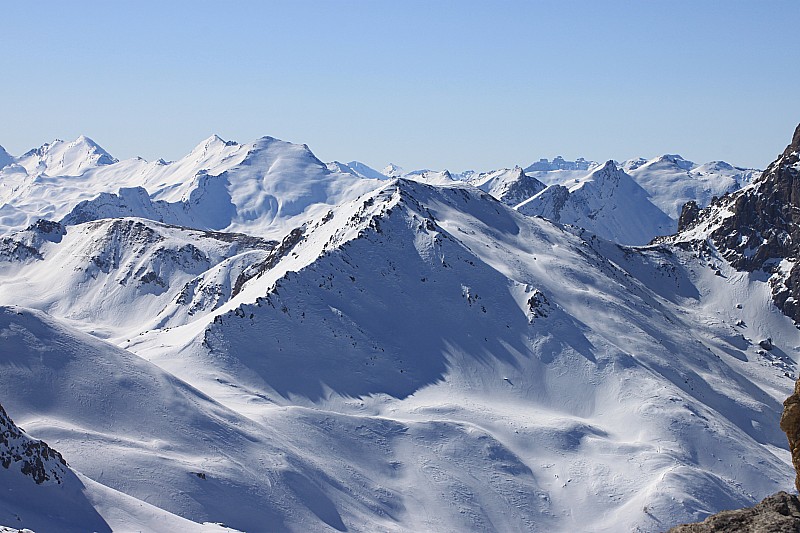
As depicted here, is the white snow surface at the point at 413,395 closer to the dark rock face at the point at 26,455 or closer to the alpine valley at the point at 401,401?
the alpine valley at the point at 401,401

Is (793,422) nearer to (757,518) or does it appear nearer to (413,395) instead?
(757,518)

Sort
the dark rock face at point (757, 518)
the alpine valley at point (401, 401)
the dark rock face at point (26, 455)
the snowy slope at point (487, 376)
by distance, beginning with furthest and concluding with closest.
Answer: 1. the snowy slope at point (487, 376)
2. the alpine valley at point (401, 401)
3. the dark rock face at point (26, 455)
4. the dark rock face at point (757, 518)

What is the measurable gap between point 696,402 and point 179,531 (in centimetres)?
8595

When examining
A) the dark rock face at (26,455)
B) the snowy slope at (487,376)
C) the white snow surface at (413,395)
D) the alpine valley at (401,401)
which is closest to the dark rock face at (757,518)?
the alpine valley at (401,401)

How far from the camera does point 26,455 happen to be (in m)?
61.2

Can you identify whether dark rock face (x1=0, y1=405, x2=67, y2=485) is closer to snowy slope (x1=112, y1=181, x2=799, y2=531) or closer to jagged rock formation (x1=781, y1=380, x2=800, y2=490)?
snowy slope (x1=112, y1=181, x2=799, y2=531)

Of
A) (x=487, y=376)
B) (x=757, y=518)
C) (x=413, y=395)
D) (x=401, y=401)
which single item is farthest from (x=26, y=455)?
(x=487, y=376)

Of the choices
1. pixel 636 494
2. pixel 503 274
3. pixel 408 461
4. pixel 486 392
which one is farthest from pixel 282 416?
pixel 503 274

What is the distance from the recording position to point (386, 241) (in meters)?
144

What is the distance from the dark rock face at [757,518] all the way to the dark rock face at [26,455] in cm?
5135

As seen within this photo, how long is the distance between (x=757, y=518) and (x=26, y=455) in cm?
5336

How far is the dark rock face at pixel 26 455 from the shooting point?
6044 cm

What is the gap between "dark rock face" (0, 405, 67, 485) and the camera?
198ft

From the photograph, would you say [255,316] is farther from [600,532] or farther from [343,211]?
[600,532]
